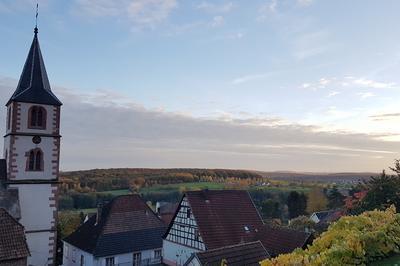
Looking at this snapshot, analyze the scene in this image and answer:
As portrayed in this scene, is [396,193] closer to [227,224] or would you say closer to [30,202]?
[227,224]

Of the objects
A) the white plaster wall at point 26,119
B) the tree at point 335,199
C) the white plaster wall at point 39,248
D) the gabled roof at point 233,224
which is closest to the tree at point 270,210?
A: the tree at point 335,199

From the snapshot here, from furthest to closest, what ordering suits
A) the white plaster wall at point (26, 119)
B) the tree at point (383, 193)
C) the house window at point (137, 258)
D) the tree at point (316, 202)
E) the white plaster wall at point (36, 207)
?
1. the tree at point (316, 202)
2. the house window at point (137, 258)
3. the tree at point (383, 193)
4. the white plaster wall at point (26, 119)
5. the white plaster wall at point (36, 207)

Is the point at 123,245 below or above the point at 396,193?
below

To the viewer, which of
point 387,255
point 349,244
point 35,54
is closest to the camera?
point 349,244

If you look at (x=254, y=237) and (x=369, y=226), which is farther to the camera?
(x=254, y=237)

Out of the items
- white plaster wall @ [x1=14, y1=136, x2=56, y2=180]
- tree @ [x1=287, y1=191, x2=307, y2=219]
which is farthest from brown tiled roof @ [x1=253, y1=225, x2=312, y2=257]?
tree @ [x1=287, y1=191, x2=307, y2=219]

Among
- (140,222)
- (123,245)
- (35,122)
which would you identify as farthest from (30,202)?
(140,222)

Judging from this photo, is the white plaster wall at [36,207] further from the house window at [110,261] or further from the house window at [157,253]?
the house window at [157,253]
